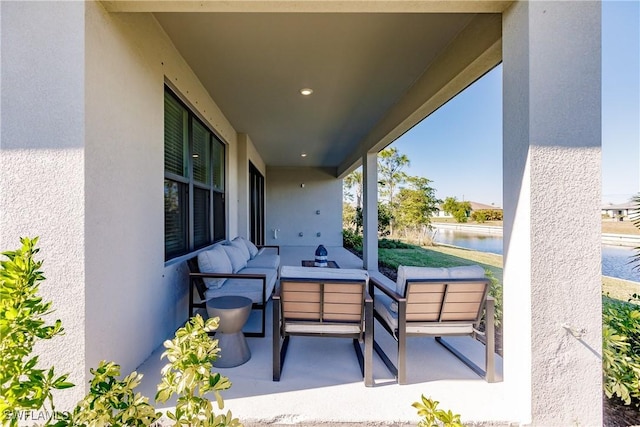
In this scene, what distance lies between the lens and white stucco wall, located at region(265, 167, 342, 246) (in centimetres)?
1194

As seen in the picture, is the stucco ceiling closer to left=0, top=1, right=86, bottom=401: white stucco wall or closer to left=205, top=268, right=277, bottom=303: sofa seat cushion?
left=0, top=1, right=86, bottom=401: white stucco wall

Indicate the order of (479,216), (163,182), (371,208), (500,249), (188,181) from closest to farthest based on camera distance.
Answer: (163,182) → (188,181) → (500,249) → (479,216) → (371,208)

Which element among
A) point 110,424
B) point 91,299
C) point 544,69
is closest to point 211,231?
point 91,299

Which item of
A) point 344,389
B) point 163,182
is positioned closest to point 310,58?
point 163,182

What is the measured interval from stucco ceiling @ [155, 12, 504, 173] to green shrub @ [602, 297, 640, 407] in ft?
9.34

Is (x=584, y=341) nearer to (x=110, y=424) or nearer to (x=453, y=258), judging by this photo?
(x=110, y=424)

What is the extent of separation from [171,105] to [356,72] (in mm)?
2306

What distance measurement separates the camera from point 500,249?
14.0ft

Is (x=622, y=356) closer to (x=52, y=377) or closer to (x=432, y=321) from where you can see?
(x=432, y=321)

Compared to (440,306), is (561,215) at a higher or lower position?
higher

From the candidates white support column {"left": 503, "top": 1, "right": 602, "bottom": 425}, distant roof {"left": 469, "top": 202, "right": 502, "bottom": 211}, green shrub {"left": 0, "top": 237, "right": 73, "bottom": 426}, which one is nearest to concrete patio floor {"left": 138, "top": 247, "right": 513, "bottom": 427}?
white support column {"left": 503, "top": 1, "right": 602, "bottom": 425}

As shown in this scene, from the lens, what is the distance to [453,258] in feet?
21.2

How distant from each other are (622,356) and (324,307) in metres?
2.07

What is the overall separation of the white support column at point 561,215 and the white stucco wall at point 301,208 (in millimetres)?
10260
